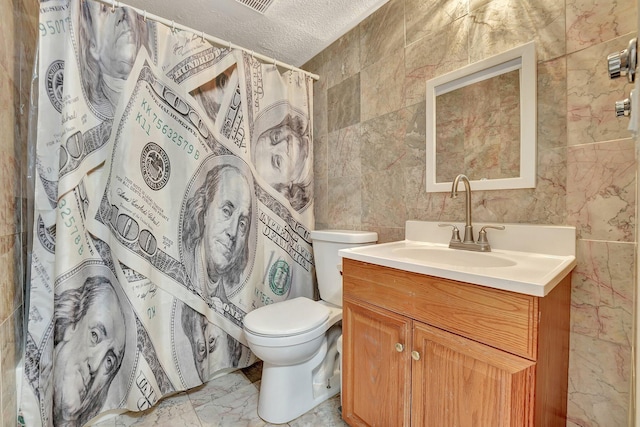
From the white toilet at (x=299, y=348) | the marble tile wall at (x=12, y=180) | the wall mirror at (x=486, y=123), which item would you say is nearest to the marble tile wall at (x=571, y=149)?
the wall mirror at (x=486, y=123)

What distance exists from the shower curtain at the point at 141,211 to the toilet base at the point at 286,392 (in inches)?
15.5

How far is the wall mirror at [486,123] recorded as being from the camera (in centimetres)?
103

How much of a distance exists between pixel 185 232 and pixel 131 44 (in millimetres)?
923

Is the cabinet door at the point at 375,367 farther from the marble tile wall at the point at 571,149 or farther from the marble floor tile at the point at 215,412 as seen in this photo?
the marble tile wall at the point at 571,149

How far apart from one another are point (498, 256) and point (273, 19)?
1694 millimetres

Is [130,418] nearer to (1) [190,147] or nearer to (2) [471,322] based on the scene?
(1) [190,147]

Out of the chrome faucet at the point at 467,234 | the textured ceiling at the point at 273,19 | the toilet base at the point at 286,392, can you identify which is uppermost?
the textured ceiling at the point at 273,19

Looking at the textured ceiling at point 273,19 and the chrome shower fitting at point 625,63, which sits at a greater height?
the textured ceiling at point 273,19

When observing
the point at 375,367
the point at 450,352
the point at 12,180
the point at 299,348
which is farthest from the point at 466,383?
the point at 12,180

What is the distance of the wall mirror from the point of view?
1.03 meters

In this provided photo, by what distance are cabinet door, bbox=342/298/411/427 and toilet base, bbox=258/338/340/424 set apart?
0.25 metres

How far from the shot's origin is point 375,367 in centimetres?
103

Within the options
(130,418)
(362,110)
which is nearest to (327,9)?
(362,110)

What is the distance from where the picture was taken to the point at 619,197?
87 cm
